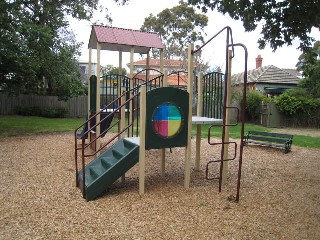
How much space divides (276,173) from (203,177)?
6.08 ft

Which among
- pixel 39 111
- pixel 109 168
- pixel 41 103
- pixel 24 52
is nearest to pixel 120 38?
pixel 109 168

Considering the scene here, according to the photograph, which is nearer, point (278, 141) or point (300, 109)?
point (278, 141)

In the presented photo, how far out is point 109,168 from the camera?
203 inches

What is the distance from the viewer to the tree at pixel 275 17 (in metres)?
6.88

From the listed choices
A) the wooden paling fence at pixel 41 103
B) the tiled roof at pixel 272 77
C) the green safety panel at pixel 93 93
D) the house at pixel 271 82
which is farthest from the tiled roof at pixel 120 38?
the tiled roof at pixel 272 77

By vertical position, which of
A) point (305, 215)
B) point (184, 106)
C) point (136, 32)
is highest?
point (136, 32)

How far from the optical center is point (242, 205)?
489cm

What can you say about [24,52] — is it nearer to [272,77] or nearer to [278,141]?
[278,141]

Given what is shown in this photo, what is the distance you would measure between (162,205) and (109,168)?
1.07 meters

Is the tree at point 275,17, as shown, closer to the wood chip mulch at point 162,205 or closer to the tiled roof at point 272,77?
the wood chip mulch at point 162,205

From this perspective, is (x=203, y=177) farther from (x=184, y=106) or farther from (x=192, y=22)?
(x=192, y=22)

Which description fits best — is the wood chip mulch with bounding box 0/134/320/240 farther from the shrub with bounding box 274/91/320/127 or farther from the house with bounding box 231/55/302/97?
the house with bounding box 231/55/302/97

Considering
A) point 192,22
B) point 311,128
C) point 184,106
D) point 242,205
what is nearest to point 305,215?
point 242,205

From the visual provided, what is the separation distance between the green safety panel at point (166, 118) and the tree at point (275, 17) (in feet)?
10.5
